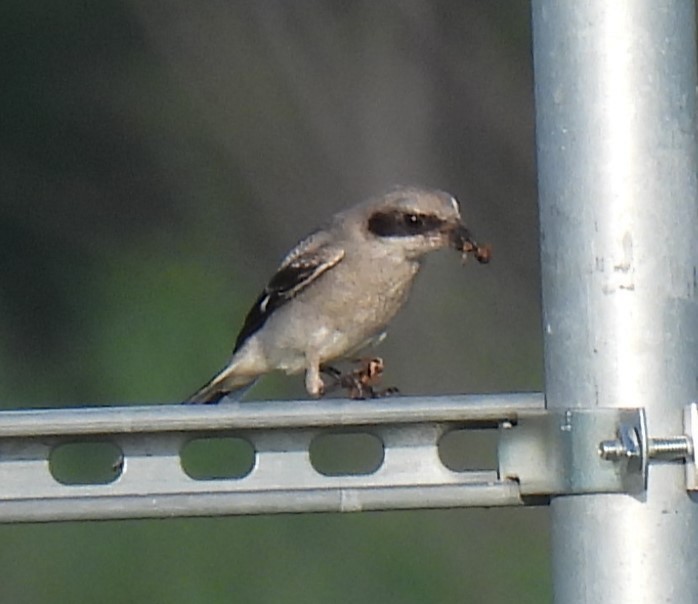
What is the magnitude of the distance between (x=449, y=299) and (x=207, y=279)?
107 cm

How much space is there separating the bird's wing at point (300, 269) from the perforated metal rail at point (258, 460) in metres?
2.24

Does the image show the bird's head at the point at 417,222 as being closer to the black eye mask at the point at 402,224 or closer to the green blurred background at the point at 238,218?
the black eye mask at the point at 402,224

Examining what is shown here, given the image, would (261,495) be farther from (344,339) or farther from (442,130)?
(442,130)

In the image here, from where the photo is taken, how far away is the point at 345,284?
388 centimetres

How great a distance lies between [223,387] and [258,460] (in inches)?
103

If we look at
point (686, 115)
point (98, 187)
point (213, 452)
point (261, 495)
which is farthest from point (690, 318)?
point (98, 187)

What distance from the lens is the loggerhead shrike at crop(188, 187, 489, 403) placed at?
12.2ft

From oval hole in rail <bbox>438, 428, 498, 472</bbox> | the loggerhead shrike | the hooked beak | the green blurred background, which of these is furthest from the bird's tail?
the green blurred background

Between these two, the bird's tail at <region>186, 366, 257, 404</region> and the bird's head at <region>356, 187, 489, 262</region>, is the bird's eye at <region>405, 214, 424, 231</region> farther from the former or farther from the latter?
the bird's tail at <region>186, 366, 257, 404</region>

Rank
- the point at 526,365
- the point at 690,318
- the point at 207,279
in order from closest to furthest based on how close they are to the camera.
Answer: the point at 690,318 → the point at 526,365 → the point at 207,279

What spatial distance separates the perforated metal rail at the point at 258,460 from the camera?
1.62 m

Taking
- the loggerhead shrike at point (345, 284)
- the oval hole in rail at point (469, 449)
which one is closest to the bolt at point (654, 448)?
the loggerhead shrike at point (345, 284)

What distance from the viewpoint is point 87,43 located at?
31.5ft

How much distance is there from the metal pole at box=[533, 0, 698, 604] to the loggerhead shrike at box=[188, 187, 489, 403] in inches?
78.0
